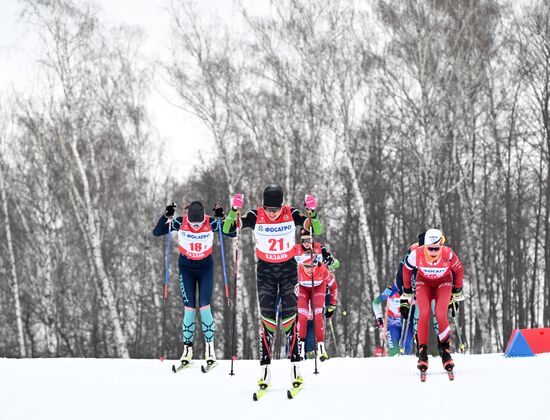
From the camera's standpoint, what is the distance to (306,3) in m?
21.6

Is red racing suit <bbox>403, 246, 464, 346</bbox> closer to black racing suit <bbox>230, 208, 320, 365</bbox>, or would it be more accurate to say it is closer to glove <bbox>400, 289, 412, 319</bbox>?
glove <bbox>400, 289, 412, 319</bbox>

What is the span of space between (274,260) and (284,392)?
146 cm

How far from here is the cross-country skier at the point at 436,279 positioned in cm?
795

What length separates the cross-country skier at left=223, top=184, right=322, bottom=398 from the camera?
766cm

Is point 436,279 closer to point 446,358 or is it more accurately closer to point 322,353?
point 446,358

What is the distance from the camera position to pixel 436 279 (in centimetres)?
812

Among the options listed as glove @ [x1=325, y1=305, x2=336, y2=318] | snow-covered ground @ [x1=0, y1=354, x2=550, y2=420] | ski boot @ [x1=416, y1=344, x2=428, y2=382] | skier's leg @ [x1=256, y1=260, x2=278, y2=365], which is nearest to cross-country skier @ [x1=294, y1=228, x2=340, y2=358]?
glove @ [x1=325, y1=305, x2=336, y2=318]

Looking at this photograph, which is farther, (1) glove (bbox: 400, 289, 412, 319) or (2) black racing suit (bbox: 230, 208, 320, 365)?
(1) glove (bbox: 400, 289, 412, 319)

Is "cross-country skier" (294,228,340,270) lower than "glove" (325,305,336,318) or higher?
higher

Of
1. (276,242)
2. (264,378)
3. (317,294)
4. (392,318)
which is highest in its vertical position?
(276,242)

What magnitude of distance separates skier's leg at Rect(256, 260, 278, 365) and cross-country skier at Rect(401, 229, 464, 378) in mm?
1747

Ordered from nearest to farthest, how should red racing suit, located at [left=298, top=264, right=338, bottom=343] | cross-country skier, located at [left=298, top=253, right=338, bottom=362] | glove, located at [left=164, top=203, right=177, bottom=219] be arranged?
1. glove, located at [left=164, top=203, right=177, bottom=219]
2. red racing suit, located at [left=298, top=264, right=338, bottom=343]
3. cross-country skier, located at [left=298, top=253, right=338, bottom=362]

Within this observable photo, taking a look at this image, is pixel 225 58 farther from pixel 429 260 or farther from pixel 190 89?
pixel 429 260

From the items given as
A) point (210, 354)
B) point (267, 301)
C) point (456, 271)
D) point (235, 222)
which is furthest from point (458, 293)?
point (210, 354)
